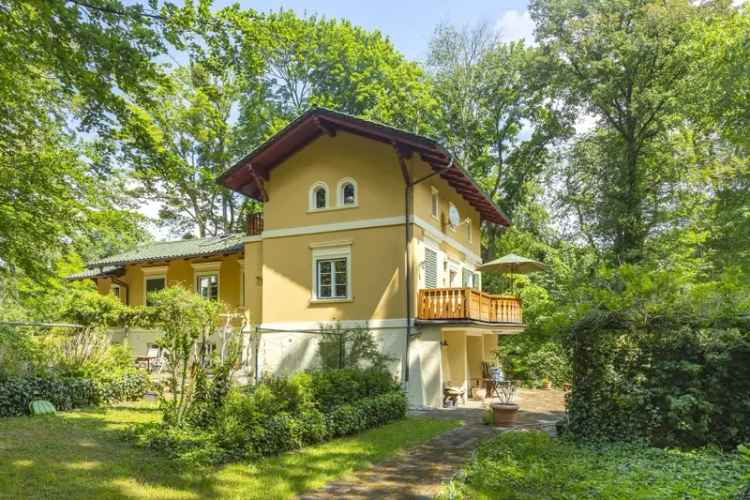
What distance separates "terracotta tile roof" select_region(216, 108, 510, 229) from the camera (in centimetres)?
1647

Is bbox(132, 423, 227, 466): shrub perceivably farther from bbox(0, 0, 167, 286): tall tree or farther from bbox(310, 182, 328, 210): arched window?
bbox(310, 182, 328, 210): arched window

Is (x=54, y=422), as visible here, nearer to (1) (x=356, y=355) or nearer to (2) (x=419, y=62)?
(1) (x=356, y=355)

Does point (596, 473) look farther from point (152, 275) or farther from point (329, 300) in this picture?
point (152, 275)

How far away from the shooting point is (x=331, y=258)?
18.1 meters

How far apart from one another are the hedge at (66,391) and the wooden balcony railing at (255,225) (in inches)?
278

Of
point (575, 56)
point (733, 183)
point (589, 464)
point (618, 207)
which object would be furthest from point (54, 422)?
point (733, 183)

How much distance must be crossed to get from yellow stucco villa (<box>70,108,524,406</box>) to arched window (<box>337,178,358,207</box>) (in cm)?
3

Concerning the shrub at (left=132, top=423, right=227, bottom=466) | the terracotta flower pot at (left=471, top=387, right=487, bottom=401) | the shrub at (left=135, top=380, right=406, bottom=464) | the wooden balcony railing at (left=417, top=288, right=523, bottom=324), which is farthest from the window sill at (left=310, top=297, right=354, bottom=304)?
the shrub at (left=132, top=423, right=227, bottom=466)

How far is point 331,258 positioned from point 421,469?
34.8 ft

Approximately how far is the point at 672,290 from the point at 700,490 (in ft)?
14.6

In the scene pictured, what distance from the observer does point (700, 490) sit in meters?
6.21

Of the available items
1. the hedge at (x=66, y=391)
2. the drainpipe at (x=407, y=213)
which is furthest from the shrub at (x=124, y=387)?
the drainpipe at (x=407, y=213)

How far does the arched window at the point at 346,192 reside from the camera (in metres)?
18.2

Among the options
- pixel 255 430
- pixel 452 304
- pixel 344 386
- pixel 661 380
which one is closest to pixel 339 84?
pixel 452 304
